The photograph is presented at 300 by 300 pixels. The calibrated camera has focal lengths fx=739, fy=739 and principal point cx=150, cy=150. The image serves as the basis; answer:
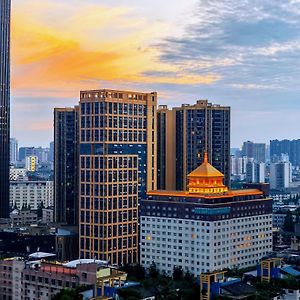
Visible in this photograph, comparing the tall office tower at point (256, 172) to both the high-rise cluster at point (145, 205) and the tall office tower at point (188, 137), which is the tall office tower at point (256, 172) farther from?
the high-rise cluster at point (145, 205)

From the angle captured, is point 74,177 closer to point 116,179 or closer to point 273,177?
point 116,179

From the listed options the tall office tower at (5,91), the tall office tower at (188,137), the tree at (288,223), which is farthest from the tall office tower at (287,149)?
the tall office tower at (188,137)

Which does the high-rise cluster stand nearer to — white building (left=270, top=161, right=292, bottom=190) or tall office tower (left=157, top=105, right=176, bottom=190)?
tall office tower (left=157, top=105, right=176, bottom=190)

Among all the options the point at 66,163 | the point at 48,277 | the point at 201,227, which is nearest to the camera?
the point at 48,277

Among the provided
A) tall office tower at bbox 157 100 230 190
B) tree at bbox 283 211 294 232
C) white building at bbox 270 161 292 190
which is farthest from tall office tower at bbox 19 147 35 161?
tall office tower at bbox 157 100 230 190

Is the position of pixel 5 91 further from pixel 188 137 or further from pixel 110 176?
pixel 110 176

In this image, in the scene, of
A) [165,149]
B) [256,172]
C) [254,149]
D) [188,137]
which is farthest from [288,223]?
[254,149]
